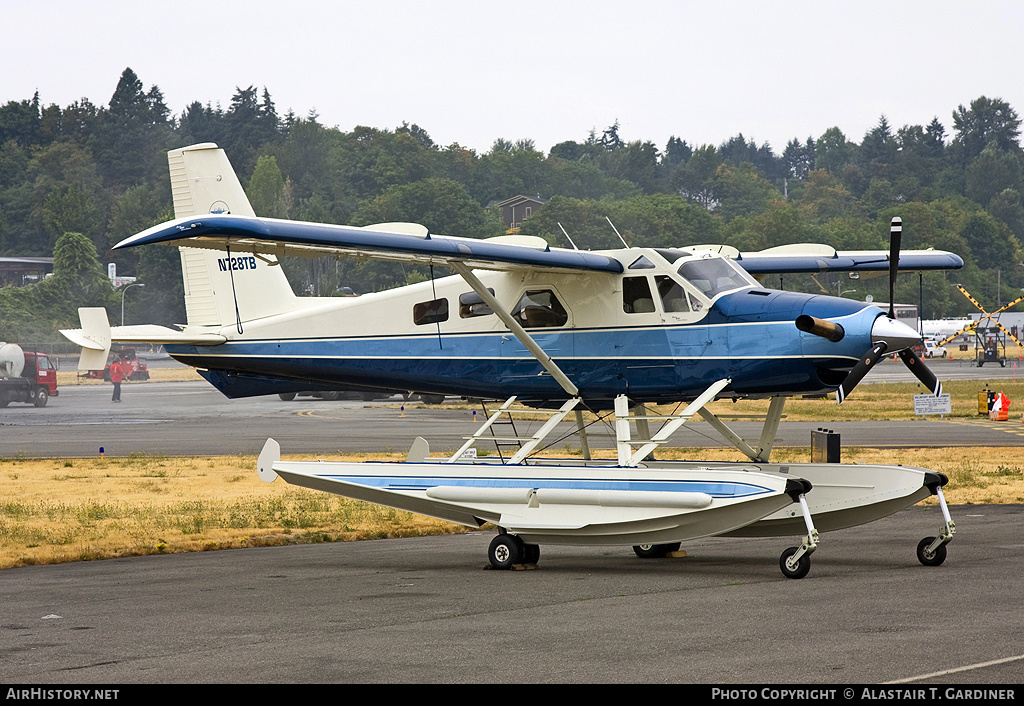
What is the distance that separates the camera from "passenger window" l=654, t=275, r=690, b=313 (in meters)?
13.5

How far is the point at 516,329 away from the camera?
44.8 ft

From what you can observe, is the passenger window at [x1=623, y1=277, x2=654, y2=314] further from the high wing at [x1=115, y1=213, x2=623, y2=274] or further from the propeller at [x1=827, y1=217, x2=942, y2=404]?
the propeller at [x1=827, y1=217, x2=942, y2=404]

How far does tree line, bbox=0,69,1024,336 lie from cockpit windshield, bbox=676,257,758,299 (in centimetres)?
8836

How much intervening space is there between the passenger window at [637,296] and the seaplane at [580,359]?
2 cm

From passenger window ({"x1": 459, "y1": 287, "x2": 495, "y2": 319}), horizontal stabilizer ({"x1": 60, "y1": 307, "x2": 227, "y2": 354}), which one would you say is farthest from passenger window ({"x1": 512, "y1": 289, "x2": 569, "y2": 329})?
horizontal stabilizer ({"x1": 60, "y1": 307, "x2": 227, "y2": 354})

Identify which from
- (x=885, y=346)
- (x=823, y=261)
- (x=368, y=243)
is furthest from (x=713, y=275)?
(x=368, y=243)

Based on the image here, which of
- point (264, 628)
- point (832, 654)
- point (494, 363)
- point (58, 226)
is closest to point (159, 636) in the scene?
point (264, 628)

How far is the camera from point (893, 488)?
1255 cm

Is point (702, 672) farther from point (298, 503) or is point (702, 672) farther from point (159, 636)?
point (298, 503)

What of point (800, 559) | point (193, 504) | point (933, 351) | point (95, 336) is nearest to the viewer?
point (800, 559)

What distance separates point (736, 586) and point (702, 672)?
395 cm

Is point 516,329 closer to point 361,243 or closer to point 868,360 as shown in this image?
point 361,243

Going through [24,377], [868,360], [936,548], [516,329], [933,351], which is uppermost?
[516,329]

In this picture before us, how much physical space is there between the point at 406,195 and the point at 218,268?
112 metres
